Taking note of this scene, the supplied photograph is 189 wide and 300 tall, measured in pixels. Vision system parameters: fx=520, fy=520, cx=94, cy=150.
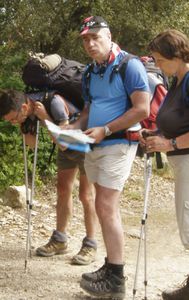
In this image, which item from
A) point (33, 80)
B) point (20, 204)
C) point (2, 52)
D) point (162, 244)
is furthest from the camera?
point (2, 52)

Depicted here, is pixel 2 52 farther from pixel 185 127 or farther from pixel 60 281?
pixel 185 127

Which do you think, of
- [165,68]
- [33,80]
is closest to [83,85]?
[33,80]

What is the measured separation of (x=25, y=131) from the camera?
17.0ft

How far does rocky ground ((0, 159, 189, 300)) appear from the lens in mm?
4562

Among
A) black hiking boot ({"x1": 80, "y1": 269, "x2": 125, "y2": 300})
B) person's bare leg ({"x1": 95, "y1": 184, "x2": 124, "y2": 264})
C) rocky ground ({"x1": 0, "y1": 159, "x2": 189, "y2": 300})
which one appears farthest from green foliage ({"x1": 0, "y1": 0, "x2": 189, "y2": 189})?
black hiking boot ({"x1": 80, "y1": 269, "x2": 125, "y2": 300})

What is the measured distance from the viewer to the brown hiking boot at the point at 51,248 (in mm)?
5352

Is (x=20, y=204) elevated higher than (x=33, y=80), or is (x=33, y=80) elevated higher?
(x=33, y=80)

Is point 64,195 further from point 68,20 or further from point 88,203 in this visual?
point 68,20

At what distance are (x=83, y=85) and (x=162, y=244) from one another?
2.70 m

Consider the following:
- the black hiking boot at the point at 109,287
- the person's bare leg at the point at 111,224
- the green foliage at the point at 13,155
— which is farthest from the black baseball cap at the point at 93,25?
the green foliage at the point at 13,155

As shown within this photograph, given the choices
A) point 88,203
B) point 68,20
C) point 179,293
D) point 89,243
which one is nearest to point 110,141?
point 88,203

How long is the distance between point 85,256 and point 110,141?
153 cm

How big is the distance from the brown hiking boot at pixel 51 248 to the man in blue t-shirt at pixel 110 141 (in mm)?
1152

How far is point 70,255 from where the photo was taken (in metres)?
5.45
